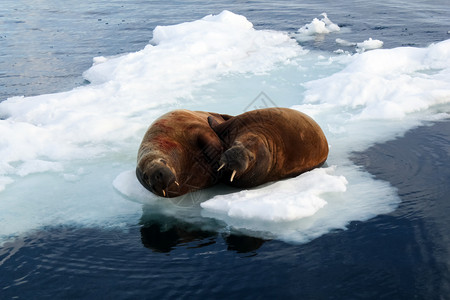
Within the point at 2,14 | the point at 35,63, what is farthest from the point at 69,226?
the point at 2,14

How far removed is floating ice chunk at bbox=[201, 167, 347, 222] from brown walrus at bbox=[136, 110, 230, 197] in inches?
13.9

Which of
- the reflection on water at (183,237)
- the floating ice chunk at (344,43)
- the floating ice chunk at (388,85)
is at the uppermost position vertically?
the floating ice chunk at (344,43)

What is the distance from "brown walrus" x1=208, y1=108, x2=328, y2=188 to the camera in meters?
5.39

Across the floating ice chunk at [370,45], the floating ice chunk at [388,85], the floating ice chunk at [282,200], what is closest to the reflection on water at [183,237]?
the floating ice chunk at [282,200]

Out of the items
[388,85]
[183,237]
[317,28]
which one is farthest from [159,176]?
[317,28]

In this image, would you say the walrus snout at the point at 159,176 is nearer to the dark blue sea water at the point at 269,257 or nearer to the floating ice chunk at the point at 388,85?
the dark blue sea water at the point at 269,257

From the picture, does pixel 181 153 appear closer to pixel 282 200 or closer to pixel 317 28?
pixel 282 200

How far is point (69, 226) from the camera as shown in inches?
201

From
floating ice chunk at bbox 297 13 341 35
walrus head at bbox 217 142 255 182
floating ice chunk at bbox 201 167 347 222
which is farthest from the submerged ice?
floating ice chunk at bbox 297 13 341 35

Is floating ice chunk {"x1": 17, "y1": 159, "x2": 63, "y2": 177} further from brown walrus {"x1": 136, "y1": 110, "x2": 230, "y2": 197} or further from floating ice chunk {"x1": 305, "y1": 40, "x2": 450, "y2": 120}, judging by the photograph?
floating ice chunk {"x1": 305, "y1": 40, "x2": 450, "y2": 120}

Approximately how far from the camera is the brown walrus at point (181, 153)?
5.20m

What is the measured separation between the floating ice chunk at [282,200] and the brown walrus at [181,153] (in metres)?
0.35

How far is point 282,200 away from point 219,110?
3487 millimetres

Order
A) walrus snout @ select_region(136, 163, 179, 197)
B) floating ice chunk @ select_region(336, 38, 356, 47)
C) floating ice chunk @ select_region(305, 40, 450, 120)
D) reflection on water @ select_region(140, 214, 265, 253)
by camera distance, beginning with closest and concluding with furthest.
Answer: reflection on water @ select_region(140, 214, 265, 253) < walrus snout @ select_region(136, 163, 179, 197) < floating ice chunk @ select_region(305, 40, 450, 120) < floating ice chunk @ select_region(336, 38, 356, 47)
